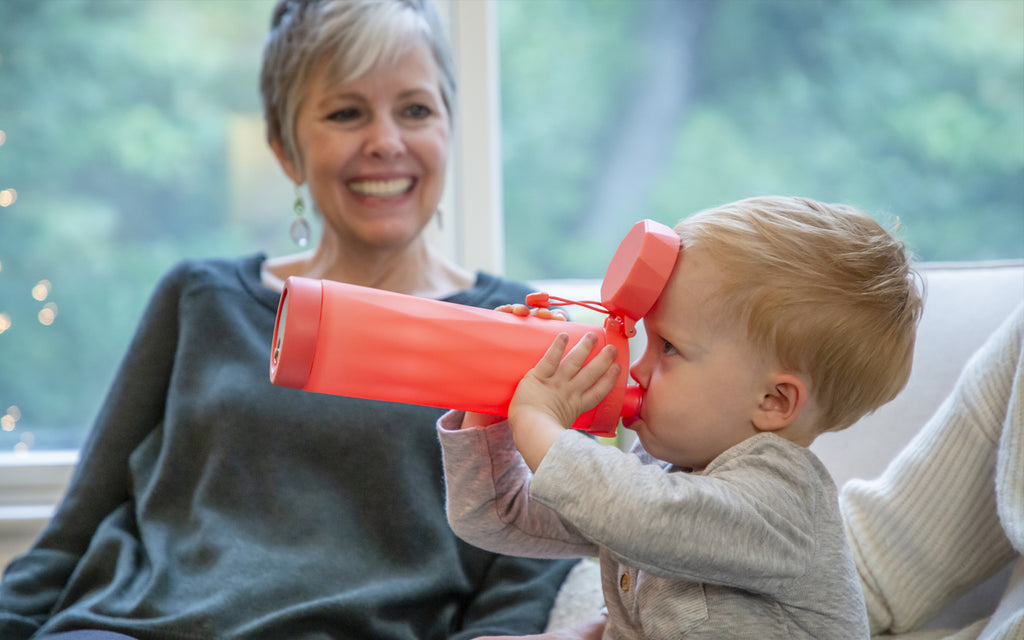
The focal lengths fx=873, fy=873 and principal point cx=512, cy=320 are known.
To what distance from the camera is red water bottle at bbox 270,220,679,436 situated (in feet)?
2.47

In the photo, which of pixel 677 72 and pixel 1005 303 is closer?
pixel 1005 303

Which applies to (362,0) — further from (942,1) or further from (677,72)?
(942,1)

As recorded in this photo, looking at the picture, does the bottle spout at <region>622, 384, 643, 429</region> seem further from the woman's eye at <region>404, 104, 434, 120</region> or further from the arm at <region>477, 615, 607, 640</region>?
the woman's eye at <region>404, 104, 434, 120</region>

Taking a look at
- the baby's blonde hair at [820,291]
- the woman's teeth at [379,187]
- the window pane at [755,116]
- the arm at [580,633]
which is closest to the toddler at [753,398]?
the baby's blonde hair at [820,291]

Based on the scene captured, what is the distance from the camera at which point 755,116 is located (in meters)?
1.84

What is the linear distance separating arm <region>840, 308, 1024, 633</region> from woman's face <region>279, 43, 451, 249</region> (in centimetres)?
80

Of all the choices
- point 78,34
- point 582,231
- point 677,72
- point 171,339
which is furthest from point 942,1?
point 78,34

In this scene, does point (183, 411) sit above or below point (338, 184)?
below

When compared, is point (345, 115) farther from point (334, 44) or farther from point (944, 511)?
point (944, 511)

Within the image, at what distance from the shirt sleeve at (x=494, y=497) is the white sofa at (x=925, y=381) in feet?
0.82

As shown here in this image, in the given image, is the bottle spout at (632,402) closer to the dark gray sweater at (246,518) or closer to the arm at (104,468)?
the dark gray sweater at (246,518)

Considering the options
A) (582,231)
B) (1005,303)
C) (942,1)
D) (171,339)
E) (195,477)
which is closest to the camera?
(1005,303)

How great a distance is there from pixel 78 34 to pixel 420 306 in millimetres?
1457

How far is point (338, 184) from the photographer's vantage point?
1383mm
